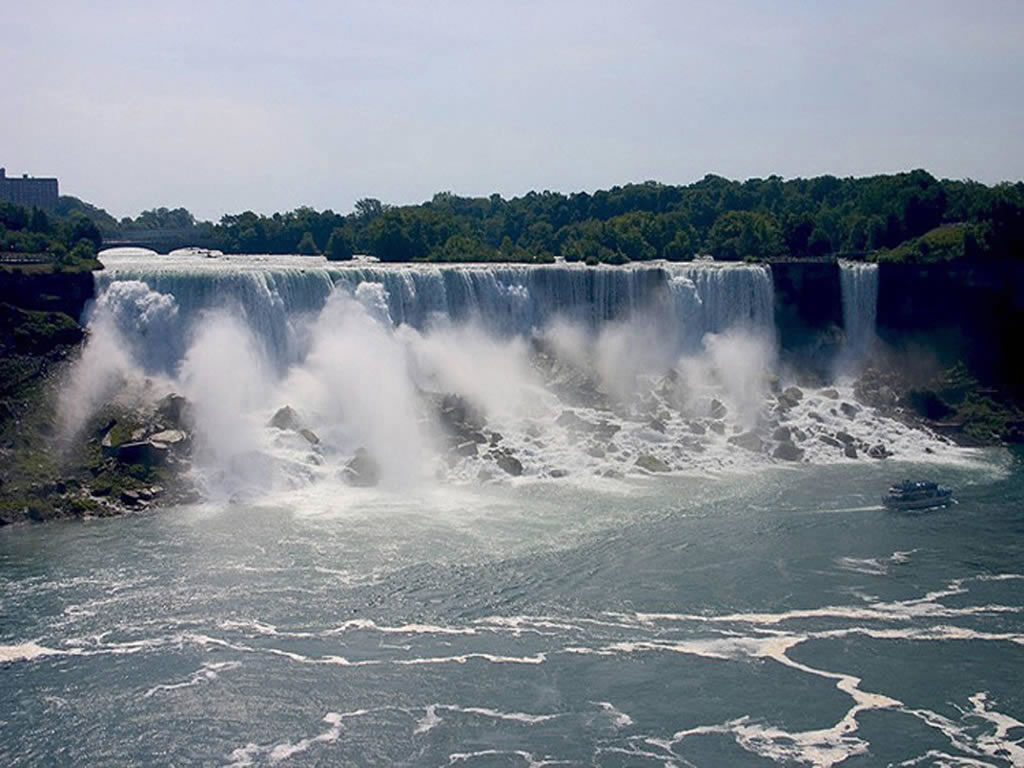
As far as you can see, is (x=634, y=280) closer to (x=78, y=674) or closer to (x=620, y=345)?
(x=620, y=345)

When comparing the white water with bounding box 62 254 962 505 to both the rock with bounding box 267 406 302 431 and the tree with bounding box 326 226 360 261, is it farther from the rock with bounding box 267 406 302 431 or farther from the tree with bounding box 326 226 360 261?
the tree with bounding box 326 226 360 261

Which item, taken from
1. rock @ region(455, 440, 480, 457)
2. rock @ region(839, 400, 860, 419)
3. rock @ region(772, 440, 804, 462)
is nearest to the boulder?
rock @ region(772, 440, 804, 462)

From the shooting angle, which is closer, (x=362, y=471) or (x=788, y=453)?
(x=362, y=471)

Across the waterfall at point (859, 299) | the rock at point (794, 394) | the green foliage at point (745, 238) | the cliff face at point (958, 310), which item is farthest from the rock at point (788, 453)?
the green foliage at point (745, 238)

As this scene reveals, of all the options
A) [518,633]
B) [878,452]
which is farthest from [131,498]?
[878,452]

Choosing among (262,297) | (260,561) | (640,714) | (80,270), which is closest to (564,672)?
(640,714)

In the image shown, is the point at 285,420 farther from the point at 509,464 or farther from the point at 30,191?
the point at 30,191
